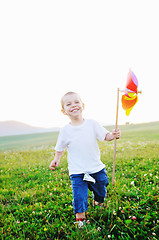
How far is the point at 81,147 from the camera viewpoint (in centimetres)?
393

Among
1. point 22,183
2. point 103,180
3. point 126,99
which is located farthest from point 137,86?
point 22,183

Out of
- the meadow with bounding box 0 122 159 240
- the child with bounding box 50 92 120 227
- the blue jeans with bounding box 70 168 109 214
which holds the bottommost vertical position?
the meadow with bounding box 0 122 159 240

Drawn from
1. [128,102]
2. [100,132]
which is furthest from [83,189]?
[128,102]

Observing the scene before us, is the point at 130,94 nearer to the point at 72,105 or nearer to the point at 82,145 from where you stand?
the point at 72,105

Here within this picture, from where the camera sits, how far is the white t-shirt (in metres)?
3.90

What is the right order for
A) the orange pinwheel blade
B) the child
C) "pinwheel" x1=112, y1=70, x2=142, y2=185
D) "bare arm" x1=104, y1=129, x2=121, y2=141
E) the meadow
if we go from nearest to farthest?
the meadow, the child, "bare arm" x1=104, y1=129, x2=121, y2=141, "pinwheel" x1=112, y1=70, x2=142, y2=185, the orange pinwheel blade

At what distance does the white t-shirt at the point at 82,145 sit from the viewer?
154 inches

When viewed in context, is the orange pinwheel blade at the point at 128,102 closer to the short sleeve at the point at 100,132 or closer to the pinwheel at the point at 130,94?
the pinwheel at the point at 130,94

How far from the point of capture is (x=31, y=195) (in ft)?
17.0

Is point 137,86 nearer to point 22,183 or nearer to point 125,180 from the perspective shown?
point 125,180

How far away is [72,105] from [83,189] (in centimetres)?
160

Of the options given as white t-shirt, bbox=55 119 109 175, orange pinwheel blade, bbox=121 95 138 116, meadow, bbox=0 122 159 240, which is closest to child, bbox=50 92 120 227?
white t-shirt, bbox=55 119 109 175

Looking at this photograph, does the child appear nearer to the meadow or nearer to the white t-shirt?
the white t-shirt

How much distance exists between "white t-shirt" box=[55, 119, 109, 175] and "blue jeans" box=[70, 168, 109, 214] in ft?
0.39
